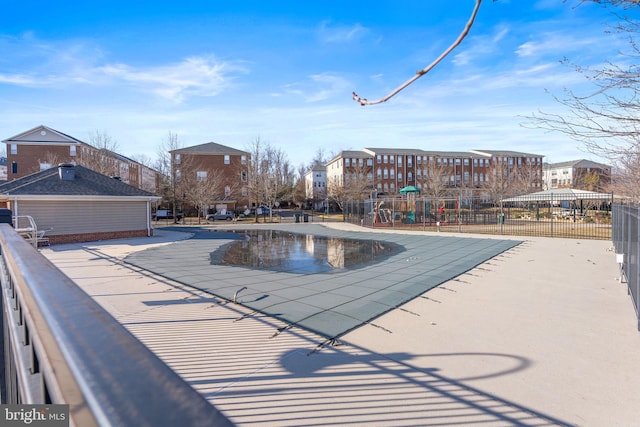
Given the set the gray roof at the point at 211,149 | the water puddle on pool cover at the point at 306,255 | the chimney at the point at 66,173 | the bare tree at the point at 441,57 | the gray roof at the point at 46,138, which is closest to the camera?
the bare tree at the point at 441,57

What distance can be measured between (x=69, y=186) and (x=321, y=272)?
17051mm

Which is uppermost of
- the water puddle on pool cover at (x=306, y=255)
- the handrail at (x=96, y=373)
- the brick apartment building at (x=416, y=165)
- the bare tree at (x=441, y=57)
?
the brick apartment building at (x=416, y=165)

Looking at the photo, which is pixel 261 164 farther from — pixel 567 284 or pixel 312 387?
pixel 312 387

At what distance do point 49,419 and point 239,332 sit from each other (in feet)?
15.6

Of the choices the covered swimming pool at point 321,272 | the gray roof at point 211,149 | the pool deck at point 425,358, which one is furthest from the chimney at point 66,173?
the gray roof at point 211,149

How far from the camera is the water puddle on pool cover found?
11320mm

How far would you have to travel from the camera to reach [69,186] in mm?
19734

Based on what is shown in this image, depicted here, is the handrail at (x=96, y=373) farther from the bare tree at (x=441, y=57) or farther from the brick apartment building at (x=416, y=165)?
the brick apartment building at (x=416, y=165)

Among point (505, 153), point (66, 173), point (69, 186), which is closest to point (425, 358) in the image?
point (69, 186)

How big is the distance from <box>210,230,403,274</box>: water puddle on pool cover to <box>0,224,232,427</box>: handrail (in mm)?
9166

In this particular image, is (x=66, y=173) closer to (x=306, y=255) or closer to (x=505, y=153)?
(x=306, y=255)

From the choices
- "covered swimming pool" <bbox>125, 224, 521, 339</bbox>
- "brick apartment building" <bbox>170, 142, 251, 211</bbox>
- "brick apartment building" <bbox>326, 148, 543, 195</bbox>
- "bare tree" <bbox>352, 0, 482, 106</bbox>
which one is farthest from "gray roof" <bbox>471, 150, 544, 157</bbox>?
"bare tree" <bbox>352, 0, 482, 106</bbox>

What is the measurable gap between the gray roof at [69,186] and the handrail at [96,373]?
68.4 feet

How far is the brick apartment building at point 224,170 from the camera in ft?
167
